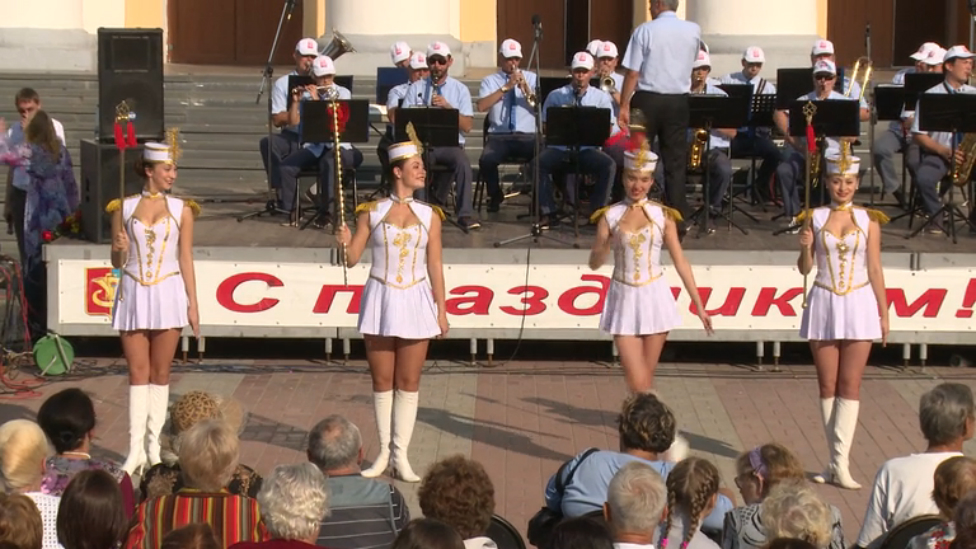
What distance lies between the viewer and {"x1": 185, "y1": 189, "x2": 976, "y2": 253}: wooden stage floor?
13.1 metres

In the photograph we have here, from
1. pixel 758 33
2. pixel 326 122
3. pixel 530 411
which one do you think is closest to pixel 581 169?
pixel 326 122

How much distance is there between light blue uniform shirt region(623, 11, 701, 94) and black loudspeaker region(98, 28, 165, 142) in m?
4.05

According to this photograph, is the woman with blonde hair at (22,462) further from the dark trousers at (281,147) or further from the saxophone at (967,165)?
the saxophone at (967,165)

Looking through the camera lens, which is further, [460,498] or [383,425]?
[383,425]

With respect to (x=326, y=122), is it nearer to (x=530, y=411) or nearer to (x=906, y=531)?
(x=530, y=411)

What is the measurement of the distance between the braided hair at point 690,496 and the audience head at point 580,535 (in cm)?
90

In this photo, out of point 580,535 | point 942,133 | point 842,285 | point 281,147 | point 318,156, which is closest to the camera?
point 580,535

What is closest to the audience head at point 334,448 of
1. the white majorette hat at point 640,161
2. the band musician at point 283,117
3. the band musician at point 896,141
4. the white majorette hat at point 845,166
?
the white majorette hat at point 640,161

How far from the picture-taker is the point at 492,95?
15.9m

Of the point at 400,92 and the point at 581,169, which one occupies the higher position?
the point at 400,92

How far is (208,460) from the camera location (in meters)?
6.46

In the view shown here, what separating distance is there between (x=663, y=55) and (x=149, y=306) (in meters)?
5.56

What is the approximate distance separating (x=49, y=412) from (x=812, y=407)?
20.4 feet

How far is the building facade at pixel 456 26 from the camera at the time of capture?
1939cm
